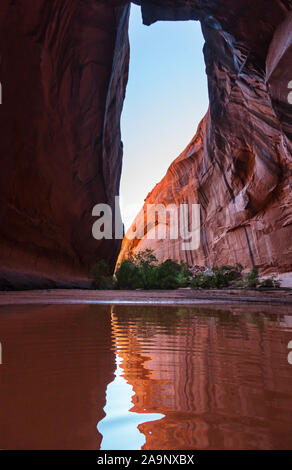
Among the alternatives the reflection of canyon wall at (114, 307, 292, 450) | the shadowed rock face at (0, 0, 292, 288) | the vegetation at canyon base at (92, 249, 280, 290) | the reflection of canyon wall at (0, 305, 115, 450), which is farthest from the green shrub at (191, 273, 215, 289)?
the reflection of canyon wall at (0, 305, 115, 450)

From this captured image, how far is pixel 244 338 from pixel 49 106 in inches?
571

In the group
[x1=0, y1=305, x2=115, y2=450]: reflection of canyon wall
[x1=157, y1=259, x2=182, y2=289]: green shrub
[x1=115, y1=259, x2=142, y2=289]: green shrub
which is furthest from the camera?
[x1=157, y1=259, x2=182, y2=289]: green shrub

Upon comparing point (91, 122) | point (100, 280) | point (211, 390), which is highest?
point (91, 122)

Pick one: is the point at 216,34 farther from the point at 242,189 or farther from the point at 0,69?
the point at 0,69

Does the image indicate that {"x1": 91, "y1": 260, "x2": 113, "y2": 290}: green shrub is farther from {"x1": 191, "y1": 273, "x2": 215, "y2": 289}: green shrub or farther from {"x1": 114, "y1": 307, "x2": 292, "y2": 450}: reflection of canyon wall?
{"x1": 114, "y1": 307, "x2": 292, "y2": 450}: reflection of canyon wall

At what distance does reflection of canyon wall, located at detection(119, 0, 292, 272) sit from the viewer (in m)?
14.0

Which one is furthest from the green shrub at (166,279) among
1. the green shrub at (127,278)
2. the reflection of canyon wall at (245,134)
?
the reflection of canyon wall at (245,134)

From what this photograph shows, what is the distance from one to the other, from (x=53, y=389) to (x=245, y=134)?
24.9m

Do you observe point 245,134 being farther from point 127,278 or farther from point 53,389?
point 53,389

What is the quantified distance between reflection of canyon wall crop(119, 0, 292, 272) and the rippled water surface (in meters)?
14.0

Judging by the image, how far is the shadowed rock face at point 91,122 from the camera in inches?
502

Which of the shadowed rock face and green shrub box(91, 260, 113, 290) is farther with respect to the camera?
green shrub box(91, 260, 113, 290)

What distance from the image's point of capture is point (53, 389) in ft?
5.41

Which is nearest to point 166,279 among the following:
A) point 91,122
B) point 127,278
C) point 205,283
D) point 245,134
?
point 127,278
